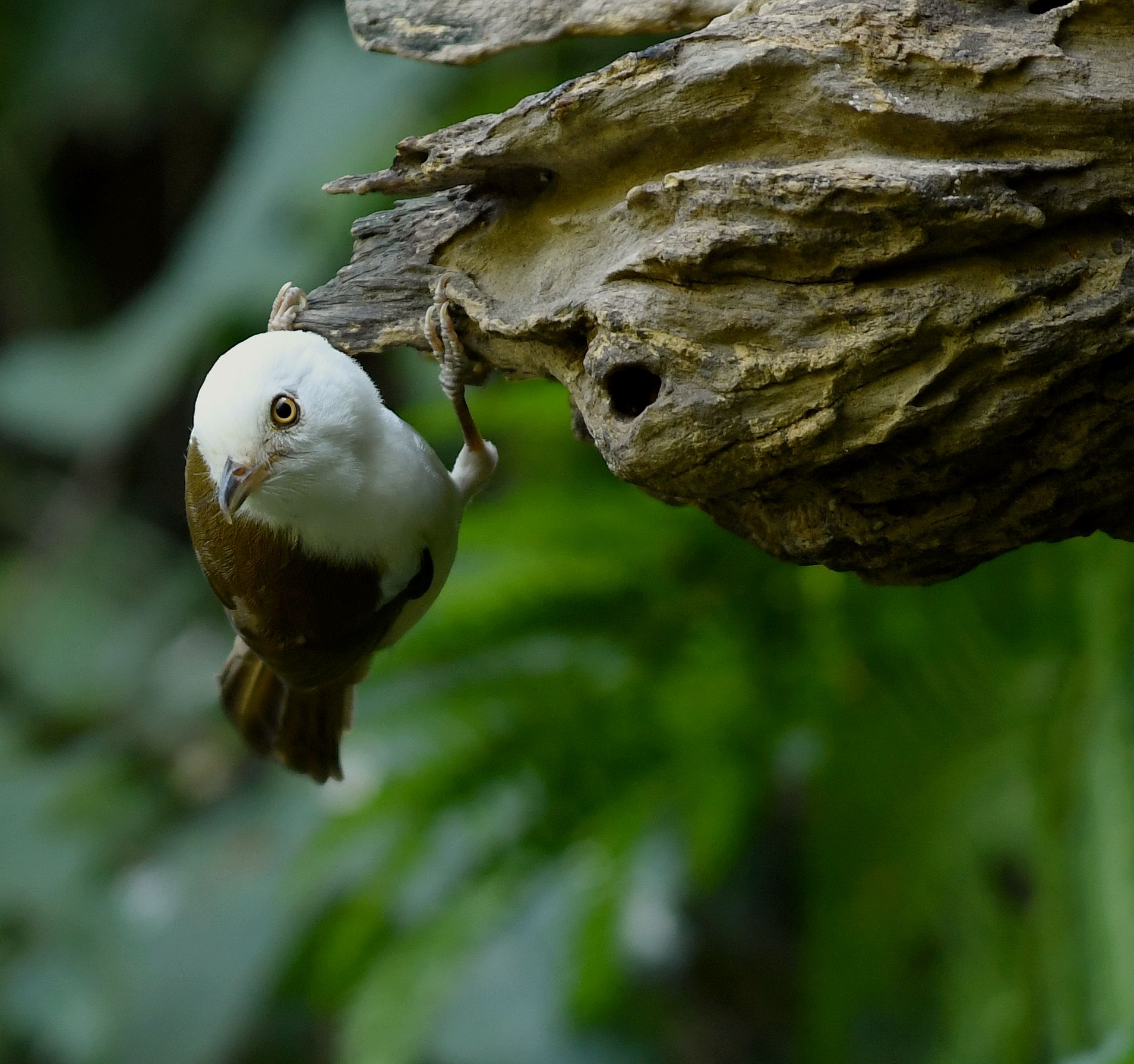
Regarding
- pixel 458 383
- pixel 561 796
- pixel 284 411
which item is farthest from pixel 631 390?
pixel 561 796

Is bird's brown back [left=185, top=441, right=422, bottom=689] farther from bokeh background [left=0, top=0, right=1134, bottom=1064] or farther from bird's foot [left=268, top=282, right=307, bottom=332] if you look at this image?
bokeh background [left=0, top=0, right=1134, bottom=1064]

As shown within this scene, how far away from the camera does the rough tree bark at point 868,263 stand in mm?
1859

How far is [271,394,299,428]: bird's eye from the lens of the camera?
96.3 inches

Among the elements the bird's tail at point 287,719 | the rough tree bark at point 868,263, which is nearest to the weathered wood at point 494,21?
the rough tree bark at point 868,263

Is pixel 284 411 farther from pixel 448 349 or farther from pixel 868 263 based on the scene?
pixel 868 263

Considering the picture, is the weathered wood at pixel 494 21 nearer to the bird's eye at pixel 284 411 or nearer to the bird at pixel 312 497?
the bird at pixel 312 497

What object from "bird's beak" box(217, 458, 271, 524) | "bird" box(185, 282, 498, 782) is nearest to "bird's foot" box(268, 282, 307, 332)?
"bird" box(185, 282, 498, 782)

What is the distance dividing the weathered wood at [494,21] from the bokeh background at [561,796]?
150 cm

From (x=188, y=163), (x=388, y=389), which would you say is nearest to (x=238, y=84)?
(x=188, y=163)

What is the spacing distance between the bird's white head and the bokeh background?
4.06 ft

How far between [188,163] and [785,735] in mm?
5907

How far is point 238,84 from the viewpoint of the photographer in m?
7.44

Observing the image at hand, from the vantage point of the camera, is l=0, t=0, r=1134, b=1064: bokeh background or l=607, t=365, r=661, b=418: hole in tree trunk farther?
l=0, t=0, r=1134, b=1064: bokeh background

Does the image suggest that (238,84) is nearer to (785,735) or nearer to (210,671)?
(210,671)
